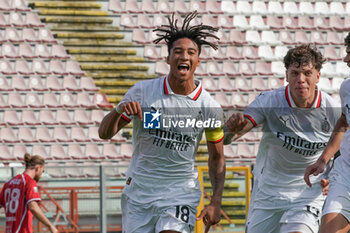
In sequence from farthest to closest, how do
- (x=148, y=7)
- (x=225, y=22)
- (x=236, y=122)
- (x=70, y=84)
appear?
(x=225, y=22), (x=148, y=7), (x=70, y=84), (x=236, y=122)

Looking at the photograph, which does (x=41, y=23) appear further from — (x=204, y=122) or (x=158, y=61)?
(x=204, y=122)

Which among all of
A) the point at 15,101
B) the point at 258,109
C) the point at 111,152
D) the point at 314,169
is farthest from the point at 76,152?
the point at 314,169

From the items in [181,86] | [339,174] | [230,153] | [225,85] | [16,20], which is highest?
[16,20]

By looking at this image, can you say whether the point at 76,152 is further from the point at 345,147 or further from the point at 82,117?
the point at 345,147

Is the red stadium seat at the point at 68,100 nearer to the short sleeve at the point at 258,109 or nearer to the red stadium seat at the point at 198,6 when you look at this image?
the red stadium seat at the point at 198,6

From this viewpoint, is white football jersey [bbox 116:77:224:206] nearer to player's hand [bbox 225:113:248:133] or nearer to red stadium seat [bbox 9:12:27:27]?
player's hand [bbox 225:113:248:133]

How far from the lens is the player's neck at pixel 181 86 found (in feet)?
14.6

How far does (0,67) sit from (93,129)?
8.48ft

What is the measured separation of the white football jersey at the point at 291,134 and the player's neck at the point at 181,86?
1.84ft

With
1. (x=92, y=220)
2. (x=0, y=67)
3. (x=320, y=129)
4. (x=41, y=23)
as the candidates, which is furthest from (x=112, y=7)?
(x=320, y=129)

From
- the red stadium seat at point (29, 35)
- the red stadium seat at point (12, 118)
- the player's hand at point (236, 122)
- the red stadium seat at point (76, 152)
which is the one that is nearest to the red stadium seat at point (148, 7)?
the red stadium seat at point (29, 35)

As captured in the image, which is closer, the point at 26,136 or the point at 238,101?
the point at 26,136

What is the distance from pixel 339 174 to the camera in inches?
171

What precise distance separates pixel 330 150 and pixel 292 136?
0.36 metres
